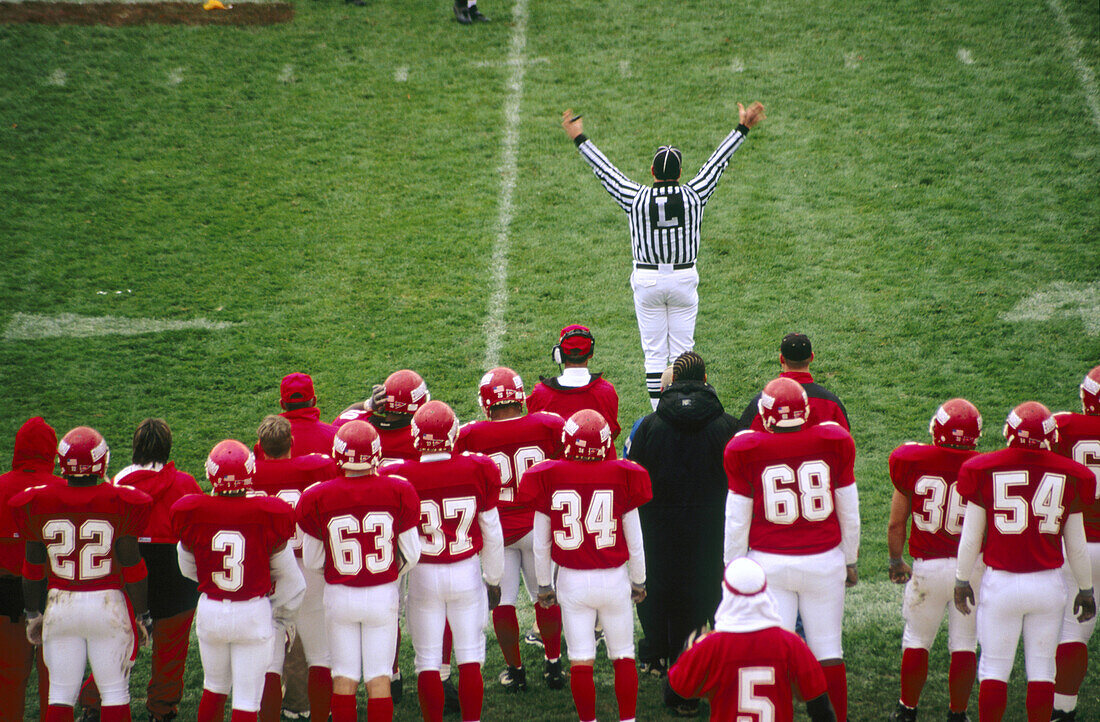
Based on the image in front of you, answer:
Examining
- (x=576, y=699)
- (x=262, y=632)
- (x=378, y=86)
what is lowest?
(x=576, y=699)

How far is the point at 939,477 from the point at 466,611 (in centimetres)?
219

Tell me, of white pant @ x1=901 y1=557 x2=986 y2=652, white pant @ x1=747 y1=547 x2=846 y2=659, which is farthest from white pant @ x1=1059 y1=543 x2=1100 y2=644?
white pant @ x1=747 y1=547 x2=846 y2=659

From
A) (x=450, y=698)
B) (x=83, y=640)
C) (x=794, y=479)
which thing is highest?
(x=794, y=479)

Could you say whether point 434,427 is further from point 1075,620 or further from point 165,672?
point 1075,620

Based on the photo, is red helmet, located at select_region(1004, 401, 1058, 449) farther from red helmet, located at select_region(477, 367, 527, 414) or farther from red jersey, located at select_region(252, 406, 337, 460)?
red jersey, located at select_region(252, 406, 337, 460)

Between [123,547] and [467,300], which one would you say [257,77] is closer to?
[467,300]

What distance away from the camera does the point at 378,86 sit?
11992mm

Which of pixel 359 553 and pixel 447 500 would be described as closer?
pixel 359 553

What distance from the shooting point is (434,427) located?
14.4ft

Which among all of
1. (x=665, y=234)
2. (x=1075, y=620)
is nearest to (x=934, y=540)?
(x=1075, y=620)

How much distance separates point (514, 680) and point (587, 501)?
4.50 feet

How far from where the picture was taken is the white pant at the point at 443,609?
4.47m

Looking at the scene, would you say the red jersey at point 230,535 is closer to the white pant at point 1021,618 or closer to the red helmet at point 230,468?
the red helmet at point 230,468

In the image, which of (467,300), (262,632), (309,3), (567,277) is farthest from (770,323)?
(309,3)
